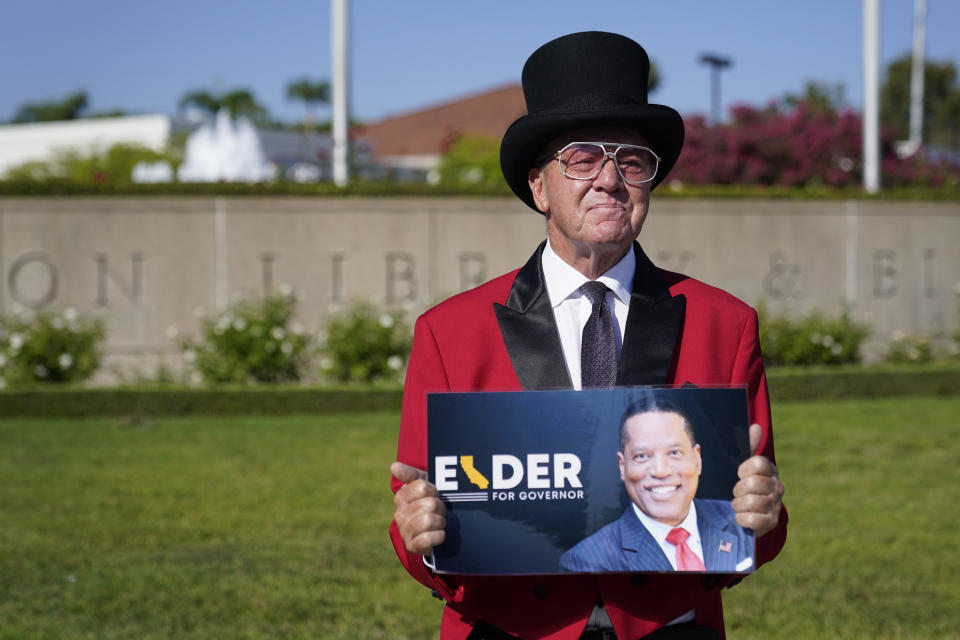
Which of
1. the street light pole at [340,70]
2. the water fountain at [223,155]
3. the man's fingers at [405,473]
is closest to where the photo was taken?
the man's fingers at [405,473]

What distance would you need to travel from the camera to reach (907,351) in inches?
608

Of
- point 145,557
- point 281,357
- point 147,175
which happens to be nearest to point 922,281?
point 281,357

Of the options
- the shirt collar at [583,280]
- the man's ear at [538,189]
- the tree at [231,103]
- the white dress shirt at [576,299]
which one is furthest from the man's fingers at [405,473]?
the tree at [231,103]

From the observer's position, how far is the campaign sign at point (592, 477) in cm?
221

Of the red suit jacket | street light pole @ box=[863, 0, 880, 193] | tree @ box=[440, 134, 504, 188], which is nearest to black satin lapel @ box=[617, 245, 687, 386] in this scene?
the red suit jacket

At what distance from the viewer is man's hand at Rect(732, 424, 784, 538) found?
7.20ft

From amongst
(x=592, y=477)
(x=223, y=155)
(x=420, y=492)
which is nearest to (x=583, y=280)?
(x=592, y=477)

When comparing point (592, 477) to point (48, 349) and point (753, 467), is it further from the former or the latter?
point (48, 349)

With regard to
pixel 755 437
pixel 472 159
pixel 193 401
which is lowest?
pixel 193 401

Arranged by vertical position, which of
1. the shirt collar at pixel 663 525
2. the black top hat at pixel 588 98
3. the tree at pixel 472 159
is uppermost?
the tree at pixel 472 159

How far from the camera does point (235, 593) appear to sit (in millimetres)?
6016

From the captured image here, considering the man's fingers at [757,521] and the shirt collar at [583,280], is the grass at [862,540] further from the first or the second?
the man's fingers at [757,521]

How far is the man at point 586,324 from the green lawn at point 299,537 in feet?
10.2

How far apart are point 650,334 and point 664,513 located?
0.46 meters
